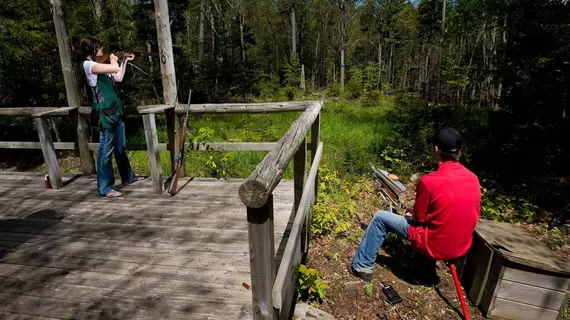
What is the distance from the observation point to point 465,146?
742cm

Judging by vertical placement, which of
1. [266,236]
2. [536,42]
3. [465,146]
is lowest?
[465,146]

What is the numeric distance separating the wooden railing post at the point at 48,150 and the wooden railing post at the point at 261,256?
4164 mm

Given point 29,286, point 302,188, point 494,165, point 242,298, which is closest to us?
Result: point 242,298

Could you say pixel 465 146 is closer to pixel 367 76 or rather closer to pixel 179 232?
pixel 179 232

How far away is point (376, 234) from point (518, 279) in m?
1.26

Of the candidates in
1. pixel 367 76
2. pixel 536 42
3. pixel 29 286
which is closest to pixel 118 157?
pixel 29 286

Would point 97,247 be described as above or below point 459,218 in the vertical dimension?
below

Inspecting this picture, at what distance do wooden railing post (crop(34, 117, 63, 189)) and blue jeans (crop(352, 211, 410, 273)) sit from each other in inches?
166

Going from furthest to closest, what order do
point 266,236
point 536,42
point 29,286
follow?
point 536,42 → point 29,286 → point 266,236

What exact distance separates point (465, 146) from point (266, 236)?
7240mm

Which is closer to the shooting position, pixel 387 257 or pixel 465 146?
pixel 387 257

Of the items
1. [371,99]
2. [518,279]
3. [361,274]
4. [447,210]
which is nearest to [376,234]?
[361,274]

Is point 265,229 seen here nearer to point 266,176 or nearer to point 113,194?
point 266,176

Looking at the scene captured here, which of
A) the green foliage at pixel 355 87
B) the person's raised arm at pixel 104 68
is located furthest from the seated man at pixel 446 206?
the green foliage at pixel 355 87
